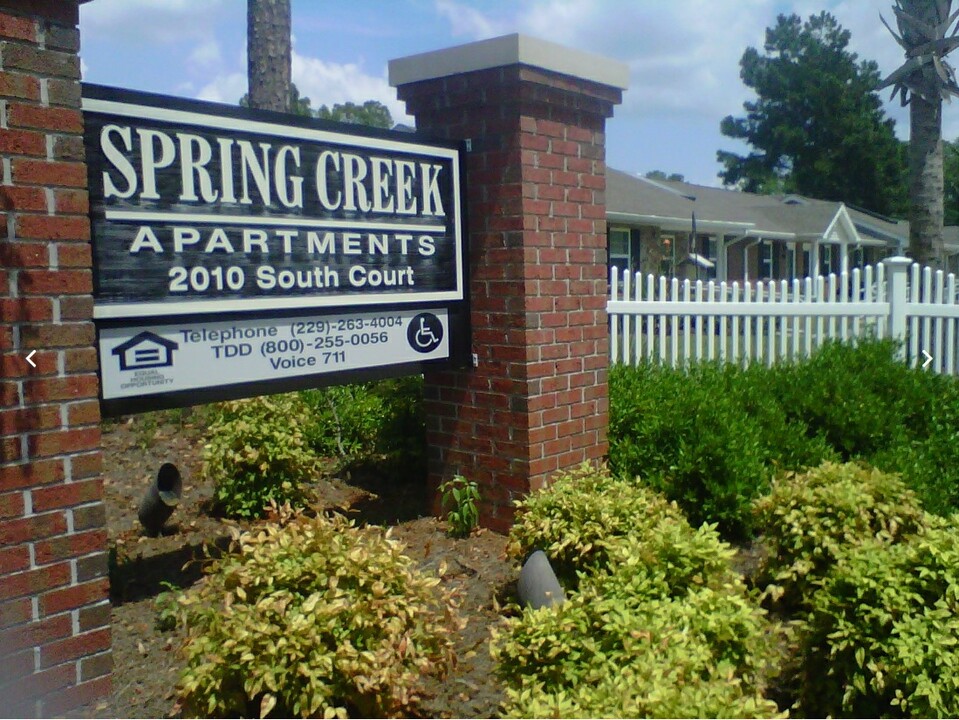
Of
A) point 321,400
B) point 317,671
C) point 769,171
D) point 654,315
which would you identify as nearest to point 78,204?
point 317,671

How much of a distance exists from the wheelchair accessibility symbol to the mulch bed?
3.59 ft

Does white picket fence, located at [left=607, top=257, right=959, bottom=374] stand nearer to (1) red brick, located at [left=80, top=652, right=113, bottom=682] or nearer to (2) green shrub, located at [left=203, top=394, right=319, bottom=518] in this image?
(2) green shrub, located at [left=203, top=394, right=319, bottom=518]

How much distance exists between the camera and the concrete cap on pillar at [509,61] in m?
5.77

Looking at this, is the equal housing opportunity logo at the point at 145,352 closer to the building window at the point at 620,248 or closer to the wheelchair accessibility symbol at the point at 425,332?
the wheelchair accessibility symbol at the point at 425,332

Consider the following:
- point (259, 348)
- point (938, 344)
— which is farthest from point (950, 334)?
point (259, 348)

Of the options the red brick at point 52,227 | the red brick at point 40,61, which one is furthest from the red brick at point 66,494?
the red brick at point 40,61

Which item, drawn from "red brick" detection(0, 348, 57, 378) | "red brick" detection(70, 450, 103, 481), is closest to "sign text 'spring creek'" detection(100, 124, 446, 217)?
"red brick" detection(0, 348, 57, 378)

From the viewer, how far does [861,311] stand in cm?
909

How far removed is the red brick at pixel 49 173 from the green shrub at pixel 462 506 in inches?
119

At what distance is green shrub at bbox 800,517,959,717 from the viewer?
3.50m

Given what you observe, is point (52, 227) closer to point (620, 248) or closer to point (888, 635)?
point (888, 635)

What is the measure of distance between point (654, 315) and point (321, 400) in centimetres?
292

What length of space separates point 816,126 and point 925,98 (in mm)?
43750

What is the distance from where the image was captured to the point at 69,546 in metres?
3.72
